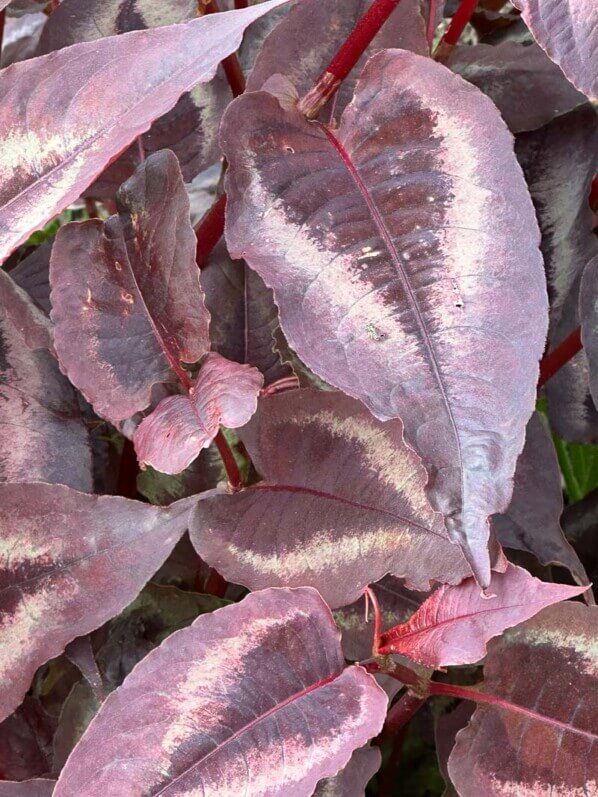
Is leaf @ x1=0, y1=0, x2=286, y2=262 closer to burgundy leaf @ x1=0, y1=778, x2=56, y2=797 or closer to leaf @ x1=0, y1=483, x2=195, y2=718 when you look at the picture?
leaf @ x1=0, y1=483, x2=195, y2=718

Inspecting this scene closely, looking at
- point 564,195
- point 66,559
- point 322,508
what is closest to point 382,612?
point 322,508

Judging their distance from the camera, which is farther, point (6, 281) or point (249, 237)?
point (6, 281)

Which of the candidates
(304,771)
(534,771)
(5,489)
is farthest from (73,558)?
(534,771)

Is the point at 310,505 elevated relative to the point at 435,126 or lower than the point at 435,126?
lower

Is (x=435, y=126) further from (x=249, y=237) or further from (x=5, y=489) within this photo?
(x=5, y=489)

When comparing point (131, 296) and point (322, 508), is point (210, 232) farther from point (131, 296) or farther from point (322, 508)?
point (322, 508)

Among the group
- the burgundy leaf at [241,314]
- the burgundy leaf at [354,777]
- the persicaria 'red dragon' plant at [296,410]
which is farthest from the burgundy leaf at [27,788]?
the burgundy leaf at [241,314]
